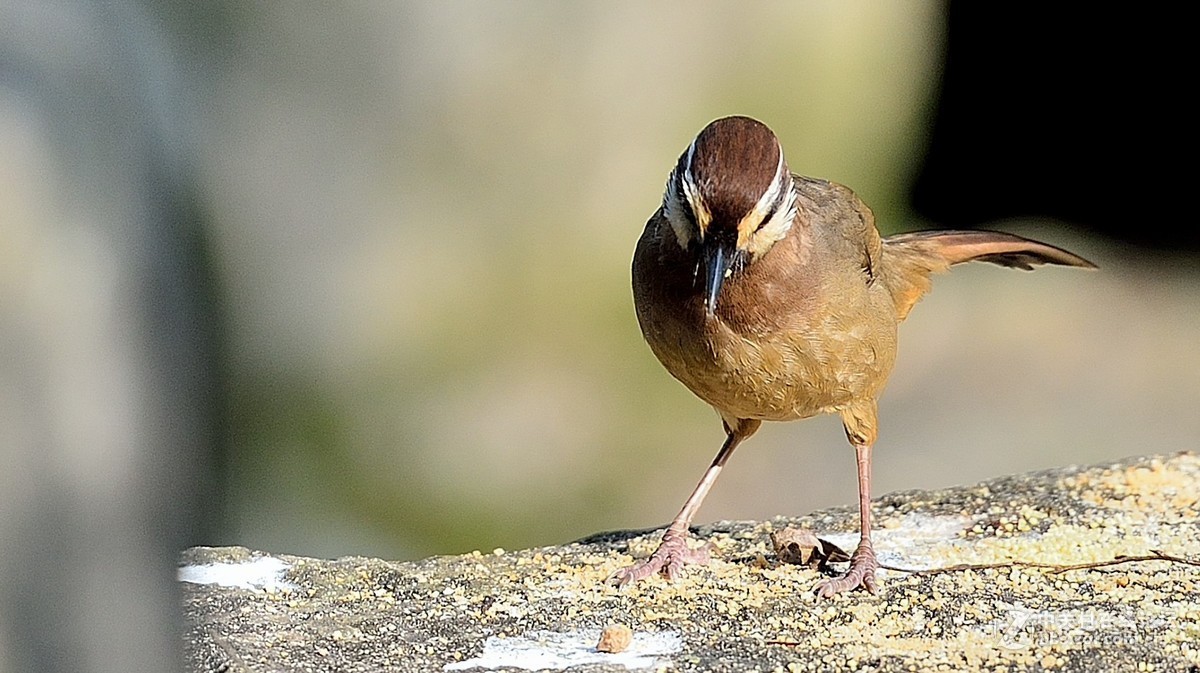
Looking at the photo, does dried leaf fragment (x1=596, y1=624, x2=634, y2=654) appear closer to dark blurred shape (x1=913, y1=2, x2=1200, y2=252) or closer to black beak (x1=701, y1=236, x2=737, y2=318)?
black beak (x1=701, y1=236, x2=737, y2=318)

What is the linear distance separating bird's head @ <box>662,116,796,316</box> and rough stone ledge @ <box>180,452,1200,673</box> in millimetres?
897

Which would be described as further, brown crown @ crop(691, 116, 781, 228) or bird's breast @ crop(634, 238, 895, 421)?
bird's breast @ crop(634, 238, 895, 421)

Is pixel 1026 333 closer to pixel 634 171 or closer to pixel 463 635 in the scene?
pixel 634 171

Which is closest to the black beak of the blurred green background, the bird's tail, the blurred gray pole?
the bird's tail

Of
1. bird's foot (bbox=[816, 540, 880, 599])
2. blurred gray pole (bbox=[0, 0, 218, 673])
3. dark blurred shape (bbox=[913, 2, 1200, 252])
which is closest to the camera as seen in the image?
blurred gray pole (bbox=[0, 0, 218, 673])

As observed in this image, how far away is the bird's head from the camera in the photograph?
157 inches

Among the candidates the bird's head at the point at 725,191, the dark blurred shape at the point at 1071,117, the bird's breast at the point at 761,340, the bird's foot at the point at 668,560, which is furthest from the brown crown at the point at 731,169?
the dark blurred shape at the point at 1071,117

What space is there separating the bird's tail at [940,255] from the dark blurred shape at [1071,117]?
5.29 meters

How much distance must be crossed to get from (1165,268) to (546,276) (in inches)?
189

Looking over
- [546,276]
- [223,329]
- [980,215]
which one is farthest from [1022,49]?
[223,329]

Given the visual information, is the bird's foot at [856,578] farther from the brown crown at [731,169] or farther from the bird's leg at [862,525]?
the brown crown at [731,169]

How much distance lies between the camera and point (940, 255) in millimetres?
5297

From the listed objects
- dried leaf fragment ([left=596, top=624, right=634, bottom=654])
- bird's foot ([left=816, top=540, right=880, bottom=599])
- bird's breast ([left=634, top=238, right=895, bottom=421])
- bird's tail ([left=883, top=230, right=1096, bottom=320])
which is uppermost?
bird's tail ([left=883, top=230, right=1096, bottom=320])

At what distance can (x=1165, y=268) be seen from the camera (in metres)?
10.5
